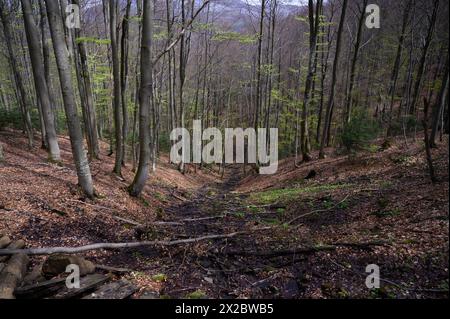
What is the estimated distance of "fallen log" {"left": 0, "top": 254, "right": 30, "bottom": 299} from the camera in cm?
368

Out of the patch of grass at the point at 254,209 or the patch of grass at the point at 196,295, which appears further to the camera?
the patch of grass at the point at 254,209

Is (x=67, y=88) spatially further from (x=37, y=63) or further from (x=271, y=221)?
(x=271, y=221)

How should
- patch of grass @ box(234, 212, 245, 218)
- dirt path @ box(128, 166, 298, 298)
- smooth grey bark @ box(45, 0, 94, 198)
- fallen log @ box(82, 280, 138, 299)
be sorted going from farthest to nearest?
patch of grass @ box(234, 212, 245, 218), smooth grey bark @ box(45, 0, 94, 198), dirt path @ box(128, 166, 298, 298), fallen log @ box(82, 280, 138, 299)

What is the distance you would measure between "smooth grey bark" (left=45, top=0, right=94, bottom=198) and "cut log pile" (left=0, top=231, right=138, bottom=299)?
3.35m

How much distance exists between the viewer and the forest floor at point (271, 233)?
13.9ft

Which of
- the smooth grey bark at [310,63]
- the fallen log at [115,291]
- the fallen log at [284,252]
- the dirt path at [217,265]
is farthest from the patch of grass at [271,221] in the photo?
the smooth grey bark at [310,63]

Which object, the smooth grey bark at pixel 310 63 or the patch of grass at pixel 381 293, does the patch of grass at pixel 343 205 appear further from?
the smooth grey bark at pixel 310 63

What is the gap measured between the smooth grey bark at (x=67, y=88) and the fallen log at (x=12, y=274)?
3.57 m

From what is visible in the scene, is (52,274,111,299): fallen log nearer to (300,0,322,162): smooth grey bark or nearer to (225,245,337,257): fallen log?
(225,245,337,257): fallen log

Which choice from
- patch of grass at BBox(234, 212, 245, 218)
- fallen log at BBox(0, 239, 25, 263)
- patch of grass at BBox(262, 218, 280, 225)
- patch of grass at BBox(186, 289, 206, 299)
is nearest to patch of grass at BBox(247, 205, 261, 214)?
patch of grass at BBox(234, 212, 245, 218)

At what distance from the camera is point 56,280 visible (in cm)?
388
